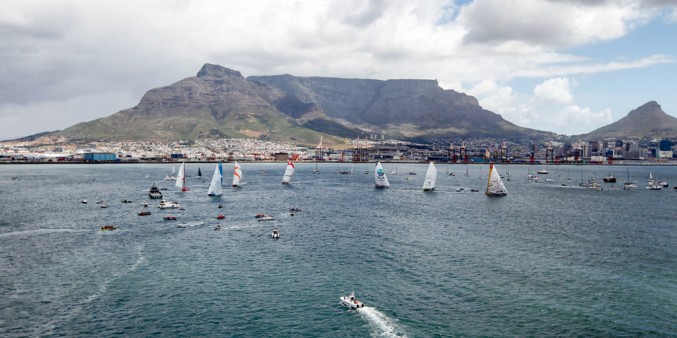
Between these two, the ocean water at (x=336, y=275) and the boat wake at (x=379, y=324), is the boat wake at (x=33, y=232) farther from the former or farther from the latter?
the boat wake at (x=379, y=324)

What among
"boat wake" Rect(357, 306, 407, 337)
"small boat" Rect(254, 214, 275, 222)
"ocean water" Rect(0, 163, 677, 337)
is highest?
"small boat" Rect(254, 214, 275, 222)

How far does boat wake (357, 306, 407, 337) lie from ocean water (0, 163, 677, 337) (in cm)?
30

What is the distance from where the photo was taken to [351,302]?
→ 65312 mm

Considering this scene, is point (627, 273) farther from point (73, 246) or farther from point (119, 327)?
point (73, 246)

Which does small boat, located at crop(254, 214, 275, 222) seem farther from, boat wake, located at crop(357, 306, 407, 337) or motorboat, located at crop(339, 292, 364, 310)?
boat wake, located at crop(357, 306, 407, 337)

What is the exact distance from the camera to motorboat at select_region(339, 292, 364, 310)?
65000 millimetres

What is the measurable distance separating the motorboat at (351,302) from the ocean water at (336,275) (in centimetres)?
152

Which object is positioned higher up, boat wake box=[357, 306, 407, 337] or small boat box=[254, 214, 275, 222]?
small boat box=[254, 214, 275, 222]

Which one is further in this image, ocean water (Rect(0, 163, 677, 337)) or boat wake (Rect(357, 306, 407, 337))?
ocean water (Rect(0, 163, 677, 337))

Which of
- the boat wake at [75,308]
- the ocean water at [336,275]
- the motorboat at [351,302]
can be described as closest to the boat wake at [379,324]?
the ocean water at [336,275]

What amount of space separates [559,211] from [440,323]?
387 feet

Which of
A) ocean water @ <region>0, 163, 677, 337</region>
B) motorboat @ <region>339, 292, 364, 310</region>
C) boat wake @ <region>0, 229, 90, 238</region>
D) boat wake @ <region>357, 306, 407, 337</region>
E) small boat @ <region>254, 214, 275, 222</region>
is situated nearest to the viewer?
boat wake @ <region>357, 306, 407, 337</region>

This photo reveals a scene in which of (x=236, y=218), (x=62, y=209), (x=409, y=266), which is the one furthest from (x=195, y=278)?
(x=62, y=209)

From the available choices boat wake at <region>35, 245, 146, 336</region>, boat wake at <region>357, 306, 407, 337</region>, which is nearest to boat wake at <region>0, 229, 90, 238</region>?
boat wake at <region>35, 245, 146, 336</region>
